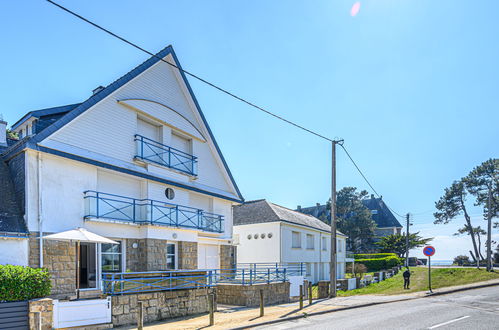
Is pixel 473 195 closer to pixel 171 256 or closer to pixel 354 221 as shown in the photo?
pixel 354 221

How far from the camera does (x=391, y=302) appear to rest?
17.9 meters

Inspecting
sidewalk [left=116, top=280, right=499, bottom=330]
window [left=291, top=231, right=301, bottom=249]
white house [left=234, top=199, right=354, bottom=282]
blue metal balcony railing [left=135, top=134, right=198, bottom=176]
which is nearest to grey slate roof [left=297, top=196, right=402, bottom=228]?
white house [left=234, top=199, right=354, bottom=282]

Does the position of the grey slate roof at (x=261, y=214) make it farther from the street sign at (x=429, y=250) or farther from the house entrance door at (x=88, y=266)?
the house entrance door at (x=88, y=266)

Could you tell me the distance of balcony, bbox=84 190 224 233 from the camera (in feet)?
47.0

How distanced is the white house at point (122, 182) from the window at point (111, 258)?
37 mm

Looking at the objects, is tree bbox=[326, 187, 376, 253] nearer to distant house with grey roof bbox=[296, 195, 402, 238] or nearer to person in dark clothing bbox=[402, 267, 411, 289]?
distant house with grey roof bbox=[296, 195, 402, 238]

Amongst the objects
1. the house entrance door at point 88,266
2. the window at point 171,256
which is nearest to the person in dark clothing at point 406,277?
the window at point 171,256

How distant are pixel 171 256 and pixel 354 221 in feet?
132

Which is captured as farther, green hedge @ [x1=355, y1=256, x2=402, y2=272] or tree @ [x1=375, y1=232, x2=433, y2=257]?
tree @ [x1=375, y1=232, x2=433, y2=257]

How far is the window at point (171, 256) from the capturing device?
58.5 feet

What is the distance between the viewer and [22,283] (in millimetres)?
10219

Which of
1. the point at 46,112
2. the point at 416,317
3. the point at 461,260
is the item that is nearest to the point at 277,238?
the point at 416,317

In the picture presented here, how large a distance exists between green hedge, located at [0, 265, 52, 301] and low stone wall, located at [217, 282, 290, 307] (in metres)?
8.30

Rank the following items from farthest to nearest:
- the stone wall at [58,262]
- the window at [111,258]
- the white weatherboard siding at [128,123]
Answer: the window at [111,258]
the white weatherboard siding at [128,123]
the stone wall at [58,262]
